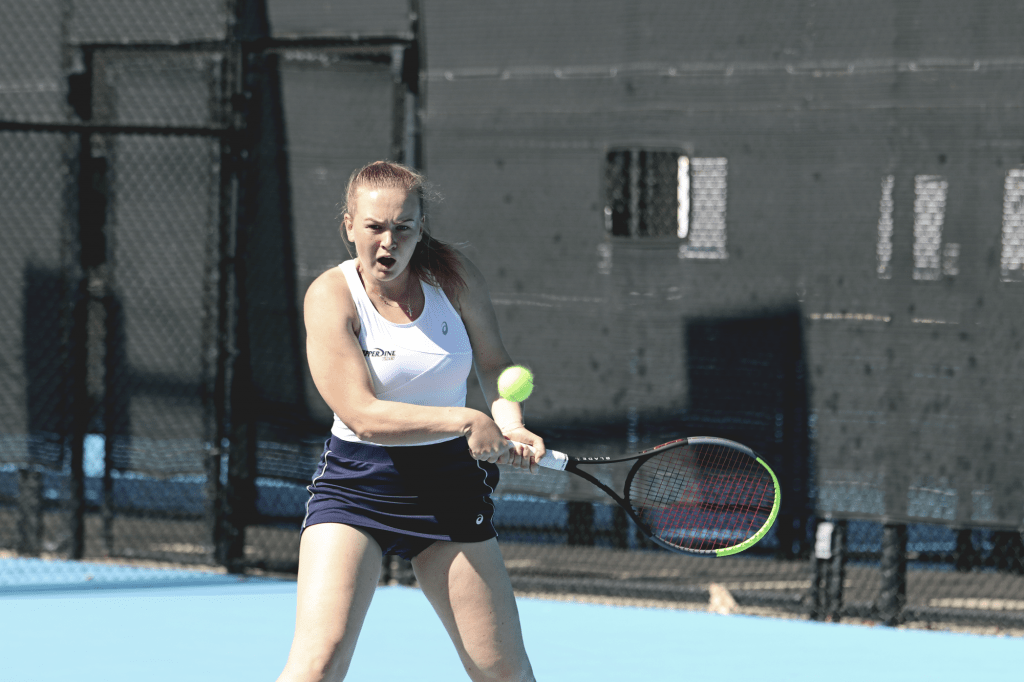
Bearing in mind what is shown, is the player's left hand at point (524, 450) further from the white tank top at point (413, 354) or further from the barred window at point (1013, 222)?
the barred window at point (1013, 222)

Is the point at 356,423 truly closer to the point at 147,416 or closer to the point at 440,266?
the point at 440,266

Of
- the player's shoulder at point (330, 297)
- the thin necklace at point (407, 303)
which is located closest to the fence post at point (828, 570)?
the thin necklace at point (407, 303)

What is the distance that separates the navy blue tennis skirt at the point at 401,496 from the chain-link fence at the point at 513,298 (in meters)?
2.71

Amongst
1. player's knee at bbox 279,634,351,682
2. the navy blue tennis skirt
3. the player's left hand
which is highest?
the player's left hand

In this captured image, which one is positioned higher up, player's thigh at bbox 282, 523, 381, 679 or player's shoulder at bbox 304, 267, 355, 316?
player's shoulder at bbox 304, 267, 355, 316

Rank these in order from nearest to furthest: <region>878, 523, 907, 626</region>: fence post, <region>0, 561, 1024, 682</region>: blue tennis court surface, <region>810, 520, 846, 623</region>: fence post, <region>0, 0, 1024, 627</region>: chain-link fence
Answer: <region>0, 561, 1024, 682</region>: blue tennis court surface
<region>0, 0, 1024, 627</region>: chain-link fence
<region>878, 523, 907, 626</region>: fence post
<region>810, 520, 846, 623</region>: fence post

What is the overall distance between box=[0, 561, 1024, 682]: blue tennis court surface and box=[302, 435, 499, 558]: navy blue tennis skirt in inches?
75.3

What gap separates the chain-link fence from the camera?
209 inches

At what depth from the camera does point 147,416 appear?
6.34 meters

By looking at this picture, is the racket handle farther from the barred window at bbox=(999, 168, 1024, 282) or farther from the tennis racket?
the barred window at bbox=(999, 168, 1024, 282)

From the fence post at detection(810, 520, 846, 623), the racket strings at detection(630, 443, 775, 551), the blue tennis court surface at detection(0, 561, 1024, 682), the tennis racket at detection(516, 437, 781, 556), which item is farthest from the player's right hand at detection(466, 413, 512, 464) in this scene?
the fence post at detection(810, 520, 846, 623)

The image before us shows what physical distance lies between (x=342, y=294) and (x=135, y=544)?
4.17 m

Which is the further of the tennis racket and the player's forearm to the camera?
the tennis racket

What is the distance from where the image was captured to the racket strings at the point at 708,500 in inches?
151
